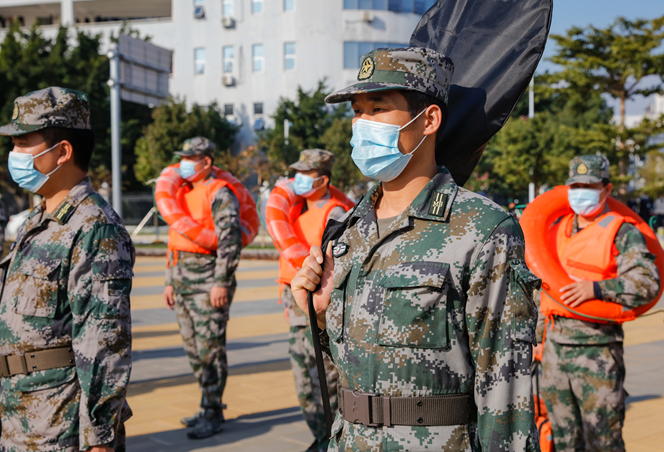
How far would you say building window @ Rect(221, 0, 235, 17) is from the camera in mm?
42656

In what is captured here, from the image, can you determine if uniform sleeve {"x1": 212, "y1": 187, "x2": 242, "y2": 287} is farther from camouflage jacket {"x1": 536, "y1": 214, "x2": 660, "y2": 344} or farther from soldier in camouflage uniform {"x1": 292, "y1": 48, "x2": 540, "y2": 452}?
soldier in camouflage uniform {"x1": 292, "y1": 48, "x2": 540, "y2": 452}

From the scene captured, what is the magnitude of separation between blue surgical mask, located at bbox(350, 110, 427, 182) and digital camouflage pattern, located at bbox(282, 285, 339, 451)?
3.17 metres

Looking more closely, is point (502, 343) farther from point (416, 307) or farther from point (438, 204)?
point (438, 204)

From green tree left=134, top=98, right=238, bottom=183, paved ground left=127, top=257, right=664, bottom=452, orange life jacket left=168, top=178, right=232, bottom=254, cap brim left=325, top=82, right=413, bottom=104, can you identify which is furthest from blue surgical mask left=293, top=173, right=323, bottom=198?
green tree left=134, top=98, right=238, bottom=183

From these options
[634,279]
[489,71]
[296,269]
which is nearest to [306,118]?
[296,269]

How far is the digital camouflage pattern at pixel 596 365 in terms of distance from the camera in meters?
4.46

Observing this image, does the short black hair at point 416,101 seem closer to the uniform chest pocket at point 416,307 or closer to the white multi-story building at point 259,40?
the uniform chest pocket at point 416,307

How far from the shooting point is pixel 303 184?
5.92m

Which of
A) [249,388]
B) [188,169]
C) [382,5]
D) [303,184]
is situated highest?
[382,5]

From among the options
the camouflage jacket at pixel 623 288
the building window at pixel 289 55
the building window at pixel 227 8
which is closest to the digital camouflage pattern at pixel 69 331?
the camouflage jacket at pixel 623 288

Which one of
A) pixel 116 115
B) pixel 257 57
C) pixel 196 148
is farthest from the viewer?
pixel 257 57

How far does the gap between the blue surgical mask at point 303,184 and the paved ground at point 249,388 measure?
6.66 feet

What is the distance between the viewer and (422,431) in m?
2.15

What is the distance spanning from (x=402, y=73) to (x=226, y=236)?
157 inches
